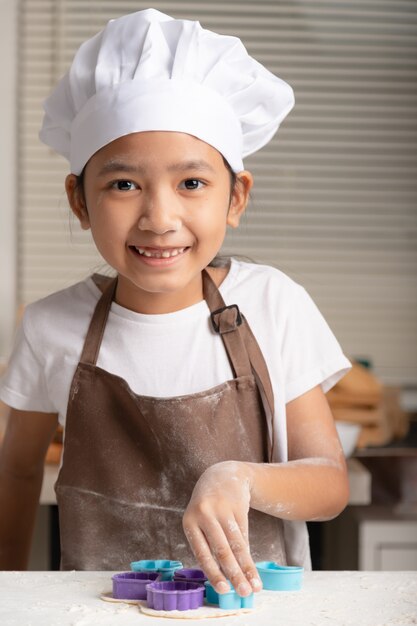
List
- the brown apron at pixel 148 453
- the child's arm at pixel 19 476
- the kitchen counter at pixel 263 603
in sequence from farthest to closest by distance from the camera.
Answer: the child's arm at pixel 19 476, the brown apron at pixel 148 453, the kitchen counter at pixel 263 603

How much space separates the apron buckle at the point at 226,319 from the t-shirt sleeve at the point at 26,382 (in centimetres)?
23

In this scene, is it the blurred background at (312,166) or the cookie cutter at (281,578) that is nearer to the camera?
the cookie cutter at (281,578)

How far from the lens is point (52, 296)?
50.6 inches

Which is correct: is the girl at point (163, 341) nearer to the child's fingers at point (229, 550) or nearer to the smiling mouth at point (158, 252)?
the smiling mouth at point (158, 252)

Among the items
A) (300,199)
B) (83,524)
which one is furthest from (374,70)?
(83,524)

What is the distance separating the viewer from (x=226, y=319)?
1231mm

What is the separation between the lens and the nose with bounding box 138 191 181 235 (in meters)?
1.05

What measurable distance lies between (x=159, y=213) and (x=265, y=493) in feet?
1.06

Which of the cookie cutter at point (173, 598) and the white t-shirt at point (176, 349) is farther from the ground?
the white t-shirt at point (176, 349)

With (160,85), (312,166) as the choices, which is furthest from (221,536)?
(312,166)

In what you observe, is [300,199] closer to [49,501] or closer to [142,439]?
[49,501]

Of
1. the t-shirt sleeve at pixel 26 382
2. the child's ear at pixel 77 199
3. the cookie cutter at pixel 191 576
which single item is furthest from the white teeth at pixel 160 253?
the cookie cutter at pixel 191 576

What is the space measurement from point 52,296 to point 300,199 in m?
1.60

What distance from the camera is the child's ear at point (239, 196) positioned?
121 cm
